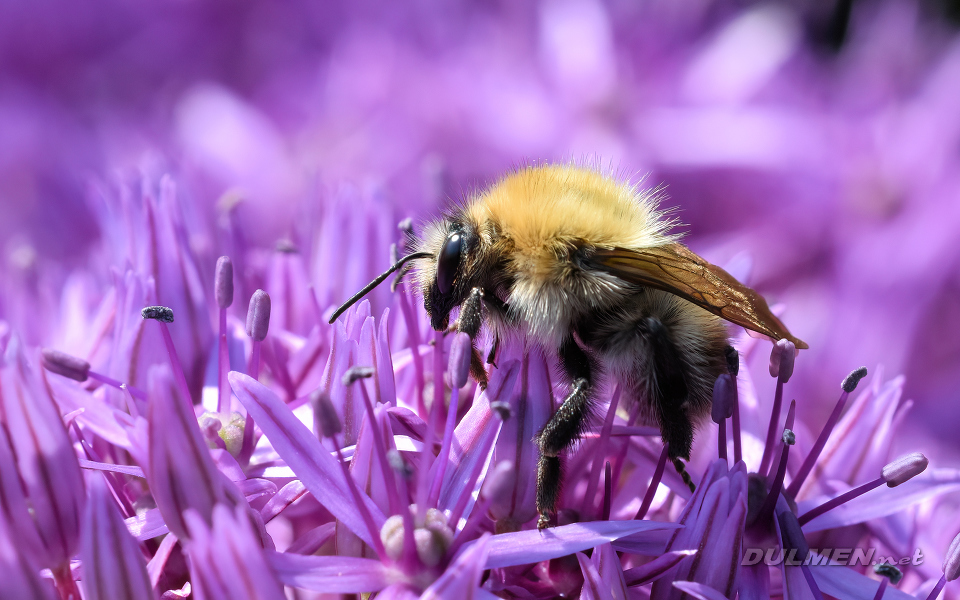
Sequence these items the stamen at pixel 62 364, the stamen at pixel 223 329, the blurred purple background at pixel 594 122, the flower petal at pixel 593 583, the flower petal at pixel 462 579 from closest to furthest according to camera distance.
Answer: the flower petal at pixel 462 579 < the flower petal at pixel 593 583 < the stamen at pixel 62 364 < the stamen at pixel 223 329 < the blurred purple background at pixel 594 122

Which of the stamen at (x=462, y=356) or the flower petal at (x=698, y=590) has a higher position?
the stamen at (x=462, y=356)

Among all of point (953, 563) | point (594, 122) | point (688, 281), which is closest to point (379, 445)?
point (688, 281)

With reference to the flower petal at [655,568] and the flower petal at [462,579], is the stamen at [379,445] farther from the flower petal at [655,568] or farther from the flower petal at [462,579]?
the flower petal at [655,568]

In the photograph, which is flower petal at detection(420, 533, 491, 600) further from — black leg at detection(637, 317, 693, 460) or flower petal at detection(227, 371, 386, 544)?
black leg at detection(637, 317, 693, 460)

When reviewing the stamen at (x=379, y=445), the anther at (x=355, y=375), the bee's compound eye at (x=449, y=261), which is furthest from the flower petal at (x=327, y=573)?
the bee's compound eye at (x=449, y=261)

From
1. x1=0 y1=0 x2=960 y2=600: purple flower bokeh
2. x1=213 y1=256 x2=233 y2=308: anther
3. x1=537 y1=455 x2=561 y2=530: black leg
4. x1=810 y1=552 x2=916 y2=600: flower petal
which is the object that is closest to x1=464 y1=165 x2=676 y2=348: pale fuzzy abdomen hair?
x1=0 y1=0 x2=960 y2=600: purple flower bokeh

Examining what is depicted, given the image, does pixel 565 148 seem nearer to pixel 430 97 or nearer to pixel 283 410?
pixel 430 97

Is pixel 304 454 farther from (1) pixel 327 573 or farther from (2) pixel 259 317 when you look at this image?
(2) pixel 259 317
